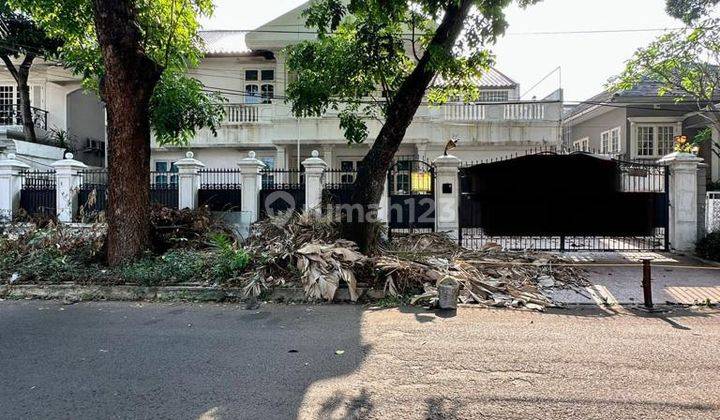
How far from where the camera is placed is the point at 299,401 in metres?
3.69

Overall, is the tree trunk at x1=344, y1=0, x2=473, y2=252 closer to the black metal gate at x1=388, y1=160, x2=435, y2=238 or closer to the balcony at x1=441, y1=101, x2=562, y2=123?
the black metal gate at x1=388, y1=160, x2=435, y2=238

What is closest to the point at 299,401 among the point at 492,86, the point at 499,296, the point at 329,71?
the point at 499,296

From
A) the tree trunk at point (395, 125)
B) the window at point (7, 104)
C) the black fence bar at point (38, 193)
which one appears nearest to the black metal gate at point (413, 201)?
the tree trunk at point (395, 125)

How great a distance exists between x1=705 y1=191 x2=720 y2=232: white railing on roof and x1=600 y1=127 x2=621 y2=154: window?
10379 millimetres

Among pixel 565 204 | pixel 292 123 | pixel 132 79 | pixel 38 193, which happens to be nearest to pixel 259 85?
pixel 292 123

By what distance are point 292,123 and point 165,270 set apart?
418 inches

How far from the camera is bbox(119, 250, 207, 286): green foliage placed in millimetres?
7895

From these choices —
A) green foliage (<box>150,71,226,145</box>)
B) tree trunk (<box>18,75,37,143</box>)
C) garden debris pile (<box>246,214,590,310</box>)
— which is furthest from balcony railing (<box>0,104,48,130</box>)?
garden debris pile (<box>246,214,590,310</box>)

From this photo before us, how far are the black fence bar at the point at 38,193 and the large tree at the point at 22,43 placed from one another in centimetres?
612

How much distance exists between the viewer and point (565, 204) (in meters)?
10.5

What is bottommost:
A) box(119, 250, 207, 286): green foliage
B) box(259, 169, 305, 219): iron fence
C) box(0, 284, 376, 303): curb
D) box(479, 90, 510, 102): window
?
box(0, 284, 376, 303): curb

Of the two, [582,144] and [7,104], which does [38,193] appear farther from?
[582,144]

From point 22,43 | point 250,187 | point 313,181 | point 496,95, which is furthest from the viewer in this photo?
point 496,95

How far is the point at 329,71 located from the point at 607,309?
20.7ft
